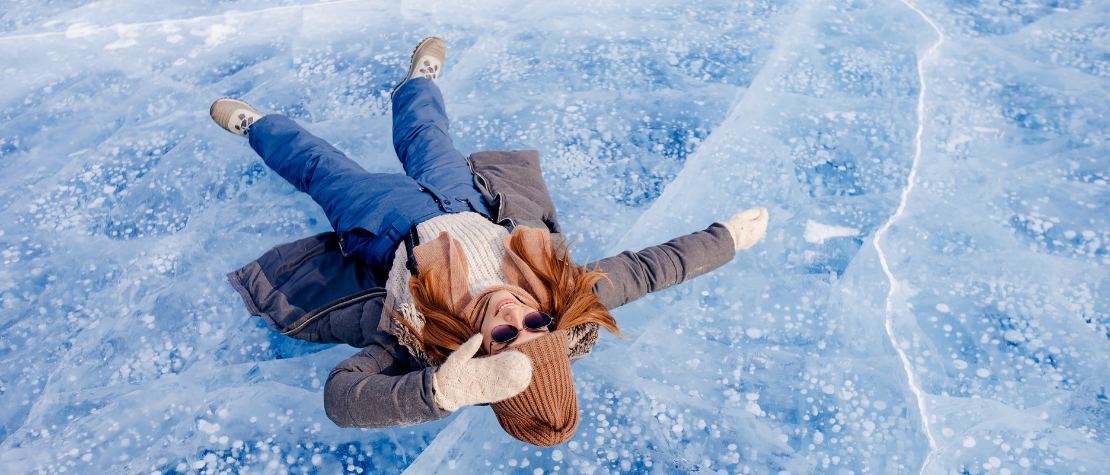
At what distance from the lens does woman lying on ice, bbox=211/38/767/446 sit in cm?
140

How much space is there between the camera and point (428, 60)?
2.63 meters

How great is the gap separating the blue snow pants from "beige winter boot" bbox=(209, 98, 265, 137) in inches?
3.9

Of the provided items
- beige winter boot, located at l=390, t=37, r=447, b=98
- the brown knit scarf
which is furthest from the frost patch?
beige winter boot, located at l=390, t=37, r=447, b=98

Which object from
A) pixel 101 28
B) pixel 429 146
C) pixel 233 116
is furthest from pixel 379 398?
pixel 101 28

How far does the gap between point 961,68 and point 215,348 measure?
2.96 metres

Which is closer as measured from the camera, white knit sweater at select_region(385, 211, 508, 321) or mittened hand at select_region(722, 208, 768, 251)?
white knit sweater at select_region(385, 211, 508, 321)

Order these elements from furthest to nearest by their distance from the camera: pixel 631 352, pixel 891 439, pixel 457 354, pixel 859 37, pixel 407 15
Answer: pixel 407 15 → pixel 859 37 → pixel 631 352 → pixel 891 439 → pixel 457 354

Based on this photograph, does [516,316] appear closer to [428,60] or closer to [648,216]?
[648,216]

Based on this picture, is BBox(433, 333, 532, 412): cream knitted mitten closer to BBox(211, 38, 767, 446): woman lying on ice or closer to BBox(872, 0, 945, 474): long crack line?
BBox(211, 38, 767, 446): woman lying on ice

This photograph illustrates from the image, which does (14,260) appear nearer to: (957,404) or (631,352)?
(631,352)

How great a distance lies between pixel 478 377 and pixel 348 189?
935 millimetres

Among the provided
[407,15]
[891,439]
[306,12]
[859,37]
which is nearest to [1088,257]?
[891,439]

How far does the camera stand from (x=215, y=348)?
1957 mm

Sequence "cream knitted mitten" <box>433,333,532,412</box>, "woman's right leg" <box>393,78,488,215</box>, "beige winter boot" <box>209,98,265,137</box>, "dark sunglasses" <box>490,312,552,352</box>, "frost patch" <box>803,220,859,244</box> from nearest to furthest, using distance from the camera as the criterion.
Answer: "cream knitted mitten" <box>433,333,532,412</box> < "dark sunglasses" <box>490,312,552,352</box> < "woman's right leg" <box>393,78,488,215</box> < "frost patch" <box>803,220,859,244</box> < "beige winter boot" <box>209,98,265,137</box>
